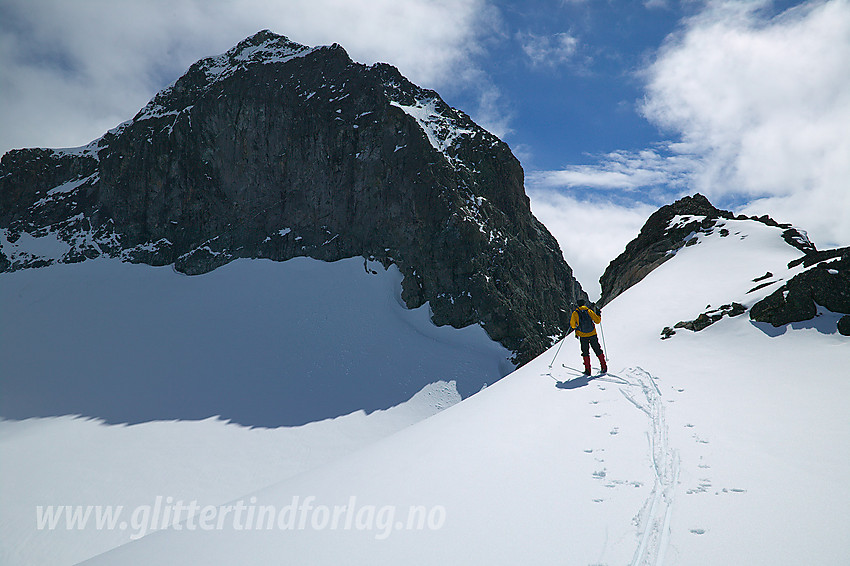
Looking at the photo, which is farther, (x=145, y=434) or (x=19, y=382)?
(x=19, y=382)

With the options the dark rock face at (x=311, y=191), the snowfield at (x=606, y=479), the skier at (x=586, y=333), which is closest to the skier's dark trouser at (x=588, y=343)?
the skier at (x=586, y=333)

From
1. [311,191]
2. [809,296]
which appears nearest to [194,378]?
[311,191]

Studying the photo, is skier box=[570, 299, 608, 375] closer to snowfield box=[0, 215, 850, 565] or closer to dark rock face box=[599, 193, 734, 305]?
snowfield box=[0, 215, 850, 565]

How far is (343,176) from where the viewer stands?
48594mm

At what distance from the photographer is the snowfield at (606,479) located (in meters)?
3.00

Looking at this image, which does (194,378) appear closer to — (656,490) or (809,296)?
(656,490)

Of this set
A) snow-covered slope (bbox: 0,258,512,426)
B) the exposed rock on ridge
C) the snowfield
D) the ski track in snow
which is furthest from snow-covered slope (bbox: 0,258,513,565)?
the ski track in snow

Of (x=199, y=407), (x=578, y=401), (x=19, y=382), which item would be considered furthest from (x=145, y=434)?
(x=578, y=401)

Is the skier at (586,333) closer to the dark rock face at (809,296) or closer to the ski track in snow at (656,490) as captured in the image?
the ski track in snow at (656,490)

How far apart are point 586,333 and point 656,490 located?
563cm

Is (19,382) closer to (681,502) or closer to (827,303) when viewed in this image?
(681,502)

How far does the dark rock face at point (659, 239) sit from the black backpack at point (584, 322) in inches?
615

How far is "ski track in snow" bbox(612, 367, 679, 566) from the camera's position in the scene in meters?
2.84

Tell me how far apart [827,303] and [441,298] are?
1282 inches
